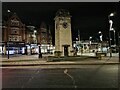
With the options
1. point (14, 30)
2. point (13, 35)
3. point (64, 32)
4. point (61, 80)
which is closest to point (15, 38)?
point (13, 35)

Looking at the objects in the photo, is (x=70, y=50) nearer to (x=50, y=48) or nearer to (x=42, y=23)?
(x=50, y=48)

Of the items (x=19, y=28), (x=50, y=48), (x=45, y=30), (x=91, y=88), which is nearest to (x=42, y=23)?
(x=45, y=30)

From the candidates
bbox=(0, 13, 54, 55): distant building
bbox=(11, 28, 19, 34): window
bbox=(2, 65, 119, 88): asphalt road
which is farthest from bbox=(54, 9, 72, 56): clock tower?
bbox=(11, 28, 19, 34): window

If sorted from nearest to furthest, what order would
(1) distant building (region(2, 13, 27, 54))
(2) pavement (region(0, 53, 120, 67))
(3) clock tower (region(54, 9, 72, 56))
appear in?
(2) pavement (region(0, 53, 120, 67))
(3) clock tower (region(54, 9, 72, 56))
(1) distant building (region(2, 13, 27, 54))

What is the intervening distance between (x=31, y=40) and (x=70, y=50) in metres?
58.3

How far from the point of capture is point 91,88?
14.0m

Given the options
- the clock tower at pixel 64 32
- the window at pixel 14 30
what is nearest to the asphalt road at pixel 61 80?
the clock tower at pixel 64 32

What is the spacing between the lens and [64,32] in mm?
49531

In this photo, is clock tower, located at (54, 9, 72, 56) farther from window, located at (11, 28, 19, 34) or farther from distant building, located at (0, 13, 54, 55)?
window, located at (11, 28, 19, 34)

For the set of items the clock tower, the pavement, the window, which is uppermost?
the window

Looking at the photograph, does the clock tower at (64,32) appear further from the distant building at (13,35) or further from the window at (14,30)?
the window at (14,30)

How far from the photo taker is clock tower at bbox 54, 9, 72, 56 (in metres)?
49.5

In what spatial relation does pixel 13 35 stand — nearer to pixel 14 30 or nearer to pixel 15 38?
pixel 15 38

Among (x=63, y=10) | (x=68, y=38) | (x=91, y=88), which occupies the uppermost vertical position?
(x=63, y=10)
